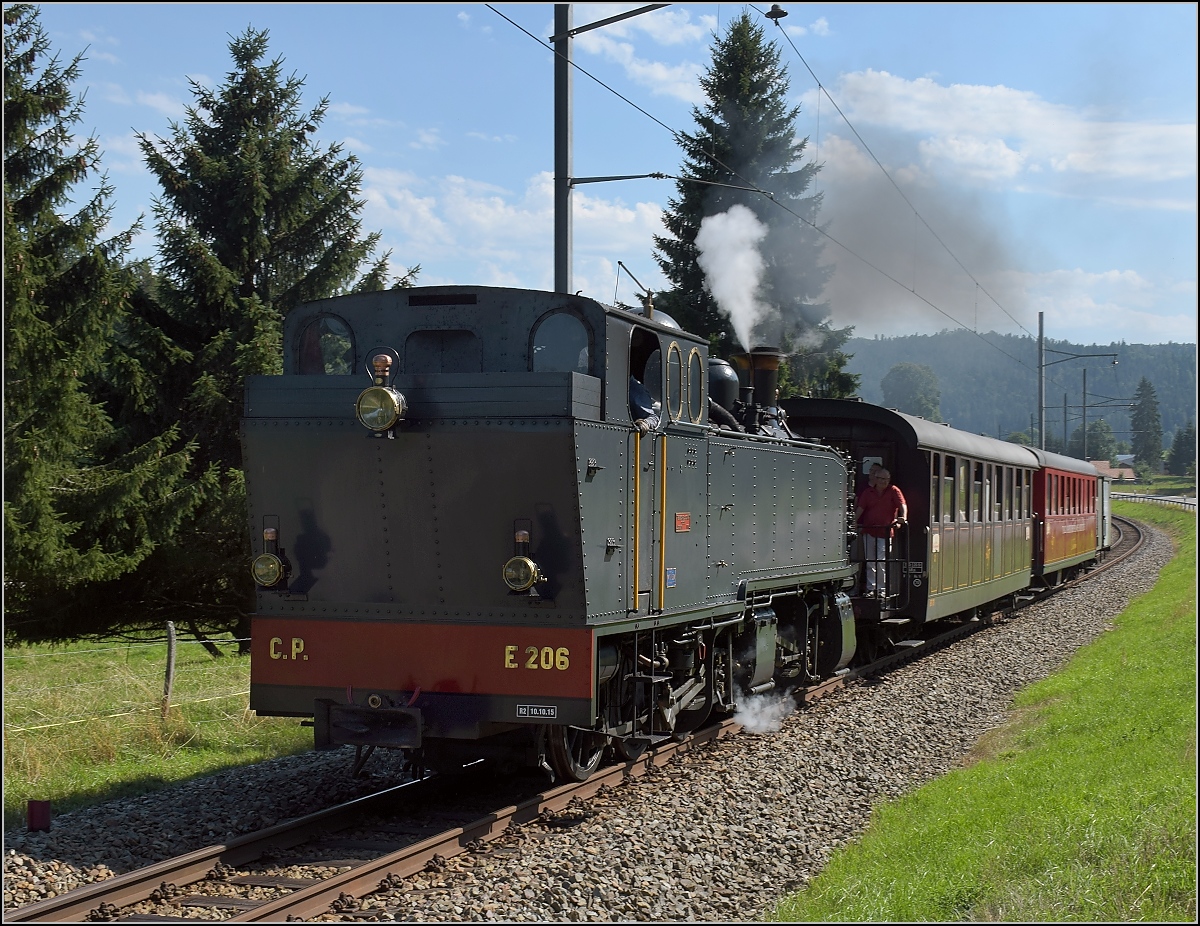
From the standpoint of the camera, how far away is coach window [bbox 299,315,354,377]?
794 centimetres

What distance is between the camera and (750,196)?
2786cm

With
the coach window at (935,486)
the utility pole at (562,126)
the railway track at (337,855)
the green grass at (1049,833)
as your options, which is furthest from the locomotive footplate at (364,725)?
the coach window at (935,486)

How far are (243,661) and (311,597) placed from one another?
10287 mm

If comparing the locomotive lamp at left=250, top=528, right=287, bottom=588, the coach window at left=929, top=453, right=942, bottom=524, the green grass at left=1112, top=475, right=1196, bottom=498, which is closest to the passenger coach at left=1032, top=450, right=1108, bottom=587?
the coach window at left=929, top=453, right=942, bottom=524

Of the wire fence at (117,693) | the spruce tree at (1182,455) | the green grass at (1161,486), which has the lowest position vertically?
the wire fence at (117,693)

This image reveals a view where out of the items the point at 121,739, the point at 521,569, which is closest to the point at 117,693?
the point at 121,739

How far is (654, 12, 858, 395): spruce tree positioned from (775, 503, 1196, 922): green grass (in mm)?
17476

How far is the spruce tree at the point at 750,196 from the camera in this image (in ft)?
89.9

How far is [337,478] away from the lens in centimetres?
725

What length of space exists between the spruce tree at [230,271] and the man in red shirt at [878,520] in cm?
808

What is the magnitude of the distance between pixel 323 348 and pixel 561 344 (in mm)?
1809

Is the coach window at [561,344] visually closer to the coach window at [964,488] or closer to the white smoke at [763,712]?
the white smoke at [763,712]

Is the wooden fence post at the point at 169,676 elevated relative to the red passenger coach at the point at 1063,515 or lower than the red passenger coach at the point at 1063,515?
lower

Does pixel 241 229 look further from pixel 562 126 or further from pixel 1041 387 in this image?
pixel 1041 387
